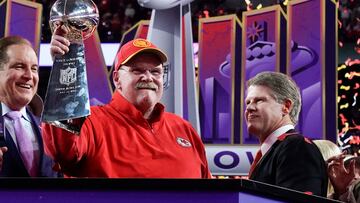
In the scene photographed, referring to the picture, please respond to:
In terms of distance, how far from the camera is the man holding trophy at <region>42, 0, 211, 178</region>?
79.0 inches

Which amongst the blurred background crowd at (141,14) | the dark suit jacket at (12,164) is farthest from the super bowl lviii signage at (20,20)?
the dark suit jacket at (12,164)

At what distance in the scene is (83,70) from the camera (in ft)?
5.46

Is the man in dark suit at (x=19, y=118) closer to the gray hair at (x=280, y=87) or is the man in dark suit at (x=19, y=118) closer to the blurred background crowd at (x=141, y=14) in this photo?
the gray hair at (x=280, y=87)

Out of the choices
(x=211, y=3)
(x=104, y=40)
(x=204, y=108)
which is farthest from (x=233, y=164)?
(x=211, y=3)

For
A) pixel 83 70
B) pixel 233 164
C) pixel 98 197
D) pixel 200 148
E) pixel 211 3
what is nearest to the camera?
pixel 98 197

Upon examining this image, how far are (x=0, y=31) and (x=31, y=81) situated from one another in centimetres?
443

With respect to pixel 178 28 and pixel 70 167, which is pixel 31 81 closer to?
pixel 70 167

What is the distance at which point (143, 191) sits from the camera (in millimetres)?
1322

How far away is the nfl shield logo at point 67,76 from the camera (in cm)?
164

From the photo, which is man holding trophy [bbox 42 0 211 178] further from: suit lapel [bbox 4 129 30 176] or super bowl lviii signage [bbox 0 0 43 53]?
super bowl lviii signage [bbox 0 0 43 53]

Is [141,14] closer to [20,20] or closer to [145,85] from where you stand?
[20,20]

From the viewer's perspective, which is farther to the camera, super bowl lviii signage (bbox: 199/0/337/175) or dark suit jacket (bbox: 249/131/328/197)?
super bowl lviii signage (bbox: 199/0/337/175)

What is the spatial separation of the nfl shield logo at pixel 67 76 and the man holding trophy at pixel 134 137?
226 millimetres

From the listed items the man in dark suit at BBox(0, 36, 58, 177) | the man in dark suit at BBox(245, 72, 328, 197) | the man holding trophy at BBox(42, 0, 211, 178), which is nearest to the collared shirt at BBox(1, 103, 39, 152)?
the man in dark suit at BBox(0, 36, 58, 177)
